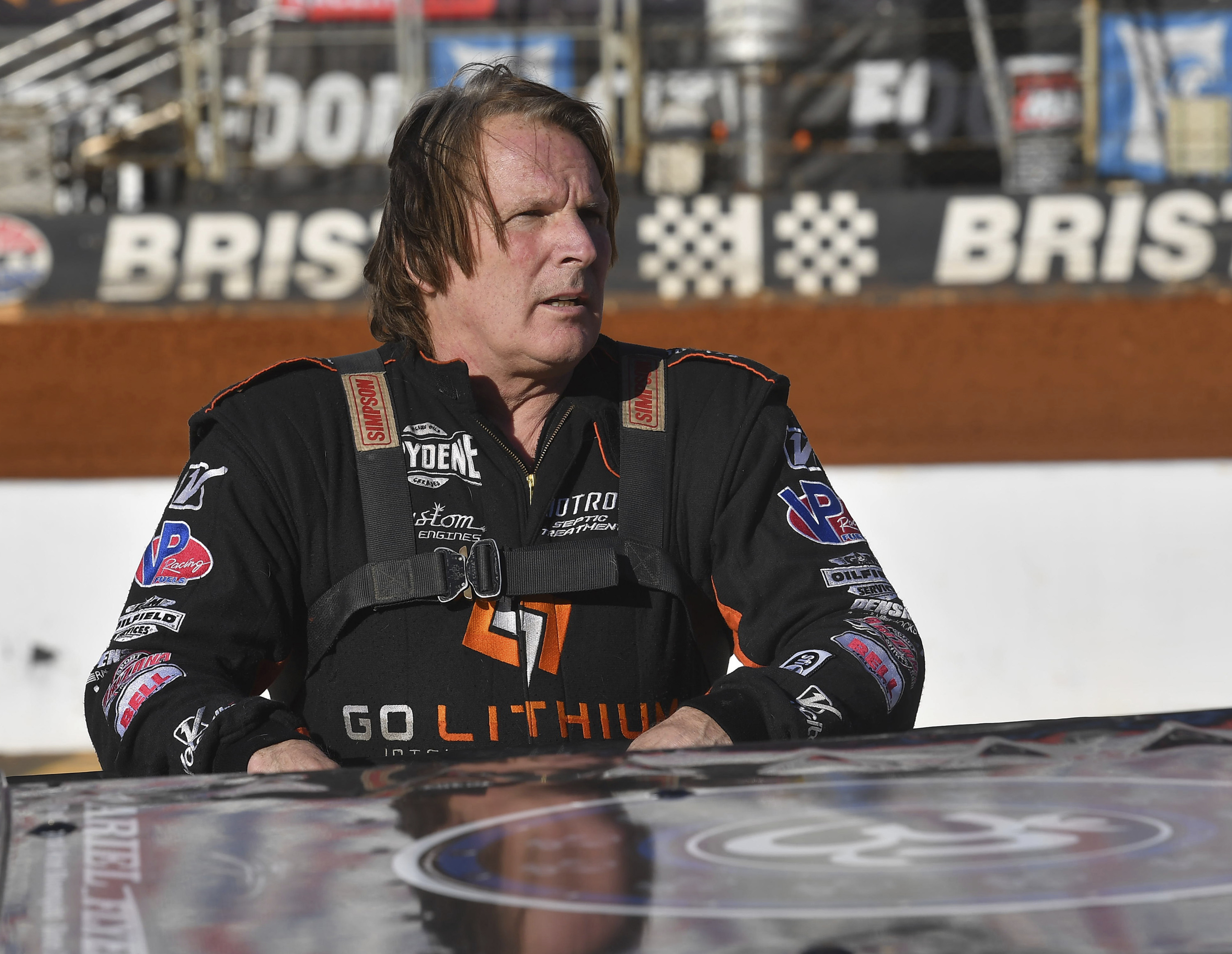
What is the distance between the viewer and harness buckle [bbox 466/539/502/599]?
1793 millimetres

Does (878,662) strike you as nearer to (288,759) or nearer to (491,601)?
(491,601)

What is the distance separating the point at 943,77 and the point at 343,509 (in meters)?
9.66

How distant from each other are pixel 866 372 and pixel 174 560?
24.7 ft

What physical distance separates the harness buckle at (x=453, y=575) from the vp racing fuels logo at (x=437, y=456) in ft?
0.49

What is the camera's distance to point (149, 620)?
1747 millimetres

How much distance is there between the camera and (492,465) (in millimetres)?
1973

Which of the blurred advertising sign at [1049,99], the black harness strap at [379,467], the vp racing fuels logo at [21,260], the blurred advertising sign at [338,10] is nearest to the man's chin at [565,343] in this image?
the black harness strap at [379,467]

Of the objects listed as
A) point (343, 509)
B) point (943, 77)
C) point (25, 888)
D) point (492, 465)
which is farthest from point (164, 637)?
point (943, 77)

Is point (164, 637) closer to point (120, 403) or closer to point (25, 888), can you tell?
point (25, 888)

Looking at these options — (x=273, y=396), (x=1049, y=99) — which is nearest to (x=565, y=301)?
(x=273, y=396)

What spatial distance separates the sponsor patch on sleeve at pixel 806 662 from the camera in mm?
1708

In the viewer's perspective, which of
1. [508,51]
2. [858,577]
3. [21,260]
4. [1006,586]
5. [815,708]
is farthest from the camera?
[508,51]

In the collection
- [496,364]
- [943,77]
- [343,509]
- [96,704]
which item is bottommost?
[96,704]

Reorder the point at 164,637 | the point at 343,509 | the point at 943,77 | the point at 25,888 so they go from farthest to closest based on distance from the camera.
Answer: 1. the point at 943,77
2. the point at 343,509
3. the point at 164,637
4. the point at 25,888
